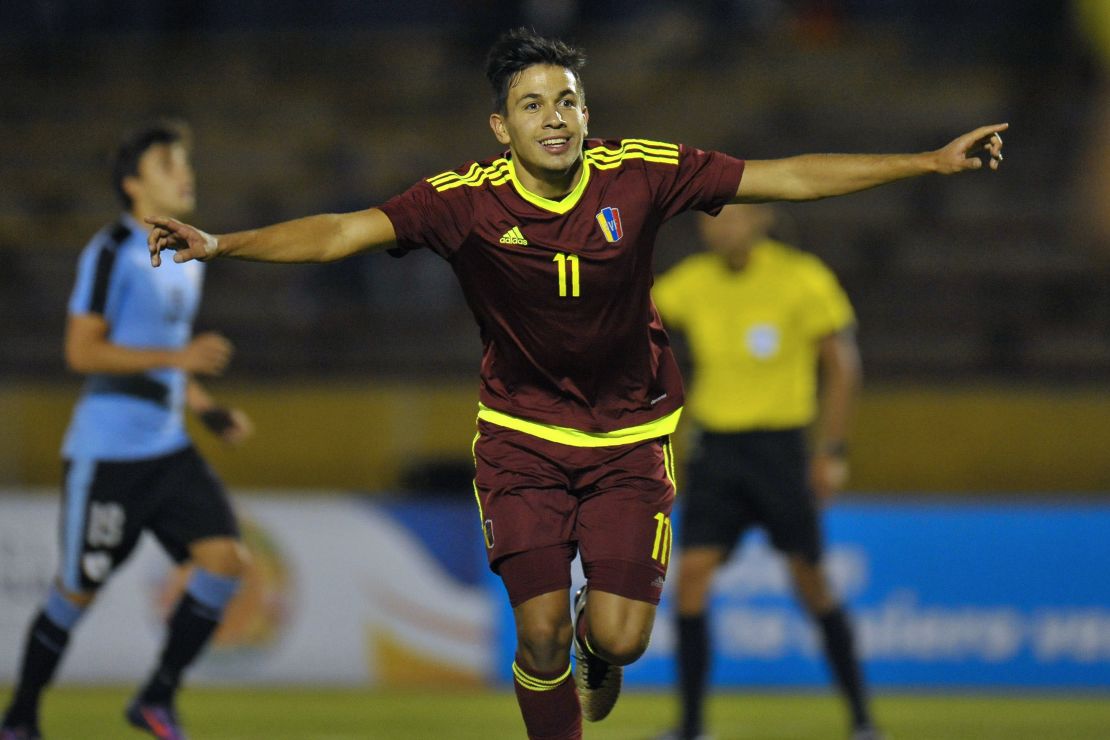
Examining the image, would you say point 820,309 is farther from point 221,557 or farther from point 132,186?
point 132,186

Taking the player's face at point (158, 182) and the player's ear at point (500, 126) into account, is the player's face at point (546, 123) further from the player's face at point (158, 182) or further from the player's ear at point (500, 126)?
the player's face at point (158, 182)

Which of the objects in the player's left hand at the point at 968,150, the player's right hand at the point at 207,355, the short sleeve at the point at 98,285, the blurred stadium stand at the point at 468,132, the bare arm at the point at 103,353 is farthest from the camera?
the blurred stadium stand at the point at 468,132

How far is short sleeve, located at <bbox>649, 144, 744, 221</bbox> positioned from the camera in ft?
17.4

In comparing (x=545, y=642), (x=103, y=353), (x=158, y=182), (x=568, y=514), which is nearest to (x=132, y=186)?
(x=158, y=182)

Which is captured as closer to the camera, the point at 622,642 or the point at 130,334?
the point at 622,642

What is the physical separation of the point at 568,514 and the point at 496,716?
3.63 meters

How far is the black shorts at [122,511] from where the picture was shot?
21.8 ft

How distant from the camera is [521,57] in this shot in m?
5.21

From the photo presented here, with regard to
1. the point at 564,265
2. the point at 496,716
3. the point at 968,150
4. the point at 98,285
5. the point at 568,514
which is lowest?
the point at 496,716

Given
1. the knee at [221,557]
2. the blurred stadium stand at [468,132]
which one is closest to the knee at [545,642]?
the knee at [221,557]

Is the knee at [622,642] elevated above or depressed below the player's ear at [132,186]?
below

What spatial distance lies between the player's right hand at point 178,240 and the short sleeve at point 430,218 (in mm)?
659

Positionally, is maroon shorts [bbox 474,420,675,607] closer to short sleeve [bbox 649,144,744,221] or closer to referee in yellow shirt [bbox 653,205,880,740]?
short sleeve [bbox 649,144,744,221]

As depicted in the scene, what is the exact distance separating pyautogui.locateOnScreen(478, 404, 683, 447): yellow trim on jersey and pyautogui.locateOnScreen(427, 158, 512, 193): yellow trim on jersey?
0.70 meters
